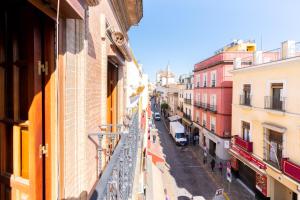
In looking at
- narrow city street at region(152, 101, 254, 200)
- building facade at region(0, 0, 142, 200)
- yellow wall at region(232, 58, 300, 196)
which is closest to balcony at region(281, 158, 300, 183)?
yellow wall at region(232, 58, 300, 196)

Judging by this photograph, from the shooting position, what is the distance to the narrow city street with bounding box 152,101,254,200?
15.9 m

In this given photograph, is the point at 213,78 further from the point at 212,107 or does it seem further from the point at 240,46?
the point at 240,46

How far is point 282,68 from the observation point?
12852mm

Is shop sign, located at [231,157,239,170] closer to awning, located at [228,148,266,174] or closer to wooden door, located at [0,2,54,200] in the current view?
awning, located at [228,148,266,174]

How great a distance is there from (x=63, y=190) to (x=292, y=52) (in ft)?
44.8

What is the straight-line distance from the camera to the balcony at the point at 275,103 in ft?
42.4

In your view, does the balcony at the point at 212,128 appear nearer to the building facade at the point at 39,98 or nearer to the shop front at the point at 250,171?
the shop front at the point at 250,171

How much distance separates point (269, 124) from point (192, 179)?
765 centimetres

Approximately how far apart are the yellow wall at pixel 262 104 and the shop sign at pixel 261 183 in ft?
2.04

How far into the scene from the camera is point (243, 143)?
55.3 ft

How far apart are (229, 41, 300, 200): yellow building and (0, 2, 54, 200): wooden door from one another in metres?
12.4

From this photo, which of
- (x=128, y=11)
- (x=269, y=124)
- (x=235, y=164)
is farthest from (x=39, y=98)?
(x=235, y=164)

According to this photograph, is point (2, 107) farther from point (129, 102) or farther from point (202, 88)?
point (202, 88)

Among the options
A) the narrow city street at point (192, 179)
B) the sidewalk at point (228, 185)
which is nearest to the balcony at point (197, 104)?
the narrow city street at point (192, 179)
